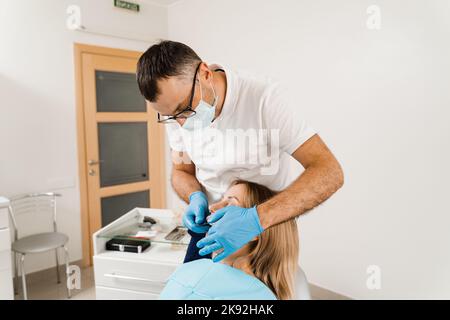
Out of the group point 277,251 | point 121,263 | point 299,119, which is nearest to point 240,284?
point 277,251

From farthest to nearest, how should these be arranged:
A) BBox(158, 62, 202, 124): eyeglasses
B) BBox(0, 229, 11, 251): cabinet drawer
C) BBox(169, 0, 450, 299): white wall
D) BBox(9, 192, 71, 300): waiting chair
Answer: BBox(9, 192, 71, 300): waiting chair
BBox(0, 229, 11, 251): cabinet drawer
BBox(169, 0, 450, 299): white wall
BBox(158, 62, 202, 124): eyeglasses

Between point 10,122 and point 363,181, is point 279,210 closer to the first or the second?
point 363,181

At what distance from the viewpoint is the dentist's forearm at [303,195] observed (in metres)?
0.98

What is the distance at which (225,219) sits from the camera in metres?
0.97

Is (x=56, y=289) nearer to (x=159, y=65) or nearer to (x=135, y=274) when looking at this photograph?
(x=135, y=274)

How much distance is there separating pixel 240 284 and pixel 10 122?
2.70 meters

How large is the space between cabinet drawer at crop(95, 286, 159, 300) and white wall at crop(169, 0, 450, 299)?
58.1 inches

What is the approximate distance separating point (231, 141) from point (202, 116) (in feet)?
0.49

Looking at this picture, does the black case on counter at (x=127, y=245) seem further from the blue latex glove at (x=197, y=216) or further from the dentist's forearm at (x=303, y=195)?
the dentist's forearm at (x=303, y=195)

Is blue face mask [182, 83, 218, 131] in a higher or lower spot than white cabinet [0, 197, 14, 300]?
higher

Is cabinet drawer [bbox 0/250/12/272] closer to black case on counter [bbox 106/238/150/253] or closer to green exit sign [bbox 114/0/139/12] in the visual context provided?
black case on counter [bbox 106/238/150/253]

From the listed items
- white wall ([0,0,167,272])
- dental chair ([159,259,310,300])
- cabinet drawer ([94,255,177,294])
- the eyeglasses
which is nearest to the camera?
dental chair ([159,259,310,300])

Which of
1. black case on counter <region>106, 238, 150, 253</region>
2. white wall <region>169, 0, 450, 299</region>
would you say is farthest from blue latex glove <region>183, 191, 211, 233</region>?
white wall <region>169, 0, 450, 299</region>

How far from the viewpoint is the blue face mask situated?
1090 mm
